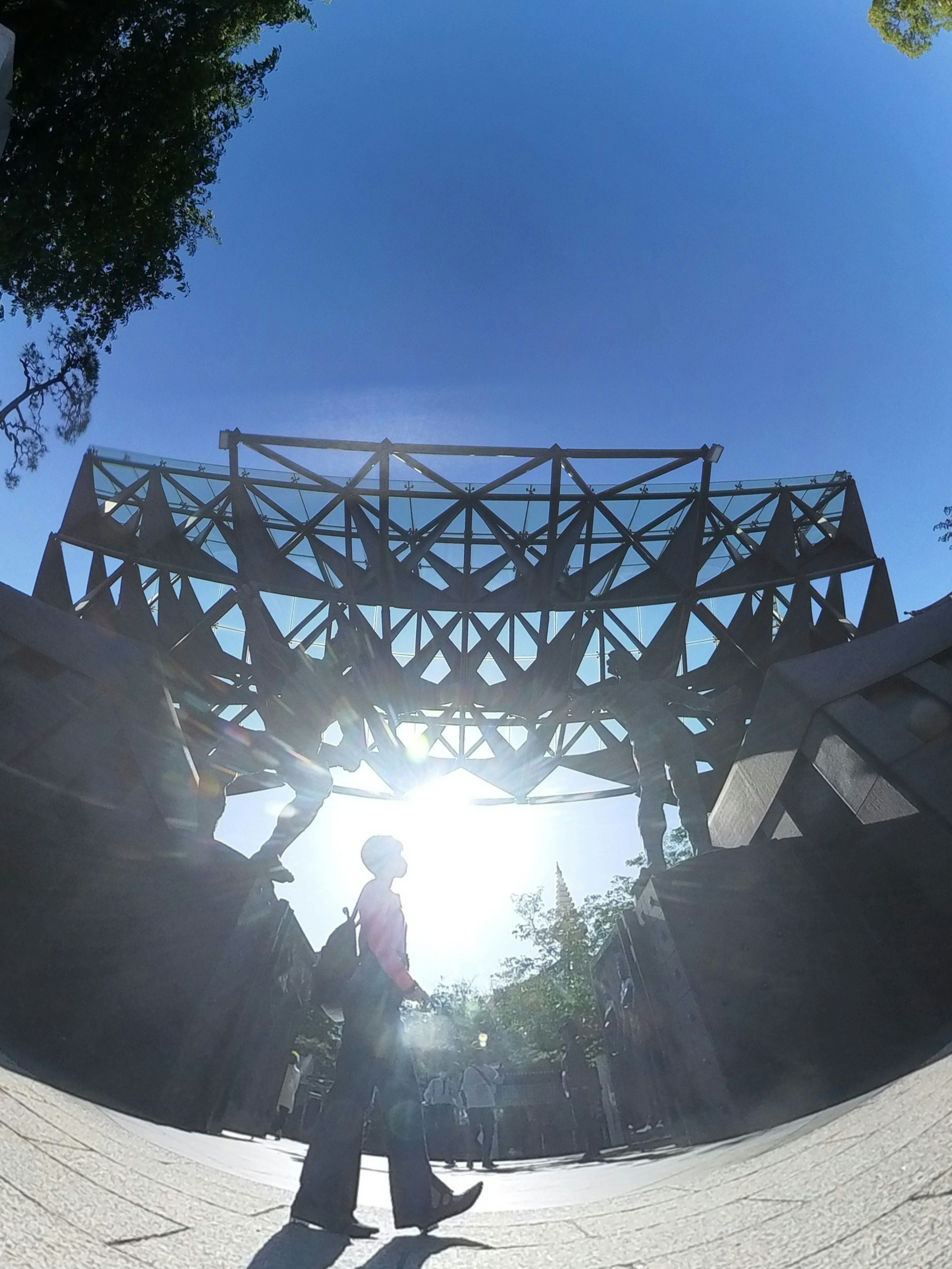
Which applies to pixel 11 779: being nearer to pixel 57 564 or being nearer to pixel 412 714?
pixel 57 564

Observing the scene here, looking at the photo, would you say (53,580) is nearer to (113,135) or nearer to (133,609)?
(133,609)

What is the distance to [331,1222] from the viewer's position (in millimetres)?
2777

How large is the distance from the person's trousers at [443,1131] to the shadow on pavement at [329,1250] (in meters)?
10.8

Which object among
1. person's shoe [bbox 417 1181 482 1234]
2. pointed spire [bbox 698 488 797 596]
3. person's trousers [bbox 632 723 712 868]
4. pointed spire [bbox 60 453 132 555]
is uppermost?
pointed spire [bbox 60 453 132 555]

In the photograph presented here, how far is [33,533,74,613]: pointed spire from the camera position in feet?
39.4

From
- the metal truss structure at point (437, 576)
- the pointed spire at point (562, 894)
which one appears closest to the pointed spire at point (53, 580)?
the metal truss structure at point (437, 576)

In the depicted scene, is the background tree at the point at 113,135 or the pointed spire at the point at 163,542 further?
the pointed spire at the point at 163,542

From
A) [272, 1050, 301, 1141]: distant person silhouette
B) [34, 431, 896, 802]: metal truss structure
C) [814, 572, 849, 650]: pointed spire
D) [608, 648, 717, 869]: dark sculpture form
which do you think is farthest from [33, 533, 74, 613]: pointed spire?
[814, 572, 849, 650]: pointed spire

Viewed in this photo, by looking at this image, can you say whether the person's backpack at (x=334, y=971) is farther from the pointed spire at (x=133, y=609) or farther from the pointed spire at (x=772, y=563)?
the pointed spire at (x=772, y=563)

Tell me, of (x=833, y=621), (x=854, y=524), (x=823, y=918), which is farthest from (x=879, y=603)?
(x=823, y=918)

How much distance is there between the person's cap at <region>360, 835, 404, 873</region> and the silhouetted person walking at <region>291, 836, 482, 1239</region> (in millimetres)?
89

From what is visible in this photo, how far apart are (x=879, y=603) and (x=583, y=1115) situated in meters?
11.4

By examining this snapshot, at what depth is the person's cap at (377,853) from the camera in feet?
11.7

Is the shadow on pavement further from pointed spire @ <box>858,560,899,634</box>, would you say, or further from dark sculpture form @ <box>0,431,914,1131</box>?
pointed spire @ <box>858,560,899,634</box>
